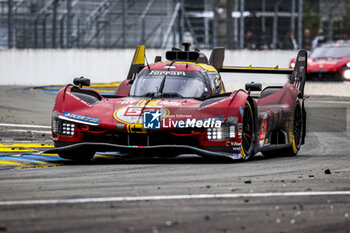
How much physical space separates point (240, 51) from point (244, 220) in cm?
2238

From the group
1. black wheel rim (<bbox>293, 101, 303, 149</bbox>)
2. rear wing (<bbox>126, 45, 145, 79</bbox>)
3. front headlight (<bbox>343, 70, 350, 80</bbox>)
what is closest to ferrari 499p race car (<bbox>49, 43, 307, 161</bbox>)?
black wheel rim (<bbox>293, 101, 303, 149</bbox>)

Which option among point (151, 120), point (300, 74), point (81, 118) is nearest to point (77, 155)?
point (81, 118)

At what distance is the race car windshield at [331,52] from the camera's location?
2503cm

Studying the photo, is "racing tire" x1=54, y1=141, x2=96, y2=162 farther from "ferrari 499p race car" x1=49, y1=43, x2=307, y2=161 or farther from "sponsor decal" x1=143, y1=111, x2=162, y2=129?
"sponsor decal" x1=143, y1=111, x2=162, y2=129

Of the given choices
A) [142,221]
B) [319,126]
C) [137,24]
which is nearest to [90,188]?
[142,221]

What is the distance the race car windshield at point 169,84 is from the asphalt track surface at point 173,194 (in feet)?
2.81

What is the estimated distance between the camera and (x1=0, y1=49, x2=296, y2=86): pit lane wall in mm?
27031

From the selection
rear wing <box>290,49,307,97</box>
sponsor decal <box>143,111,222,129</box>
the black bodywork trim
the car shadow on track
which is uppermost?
rear wing <box>290,49,307,97</box>

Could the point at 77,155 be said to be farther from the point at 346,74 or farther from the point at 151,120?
the point at 346,74

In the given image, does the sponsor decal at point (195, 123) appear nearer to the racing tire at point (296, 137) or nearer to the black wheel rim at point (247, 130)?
the black wheel rim at point (247, 130)

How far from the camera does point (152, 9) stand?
89.6 ft

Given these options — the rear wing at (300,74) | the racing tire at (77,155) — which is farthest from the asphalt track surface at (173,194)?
the rear wing at (300,74)

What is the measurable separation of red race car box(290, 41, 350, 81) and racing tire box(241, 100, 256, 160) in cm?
1415

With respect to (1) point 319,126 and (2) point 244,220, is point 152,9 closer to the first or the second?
(1) point 319,126
